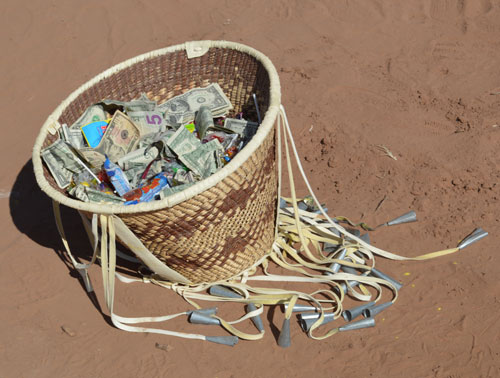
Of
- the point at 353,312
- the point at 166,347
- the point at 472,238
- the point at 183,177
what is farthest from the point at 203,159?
the point at 472,238

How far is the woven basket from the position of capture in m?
2.49

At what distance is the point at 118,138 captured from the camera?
318cm

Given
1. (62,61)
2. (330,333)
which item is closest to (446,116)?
(330,333)

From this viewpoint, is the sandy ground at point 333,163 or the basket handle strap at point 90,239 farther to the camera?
the basket handle strap at point 90,239

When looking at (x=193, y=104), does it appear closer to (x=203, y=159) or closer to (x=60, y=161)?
(x=203, y=159)

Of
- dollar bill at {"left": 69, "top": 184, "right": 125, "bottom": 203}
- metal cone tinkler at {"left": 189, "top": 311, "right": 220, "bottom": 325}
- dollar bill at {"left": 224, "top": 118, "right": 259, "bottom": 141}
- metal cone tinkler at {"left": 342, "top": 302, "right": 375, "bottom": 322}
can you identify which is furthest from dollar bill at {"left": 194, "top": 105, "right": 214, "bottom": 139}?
metal cone tinkler at {"left": 342, "top": 302, "right": 375, "bottom": 322}

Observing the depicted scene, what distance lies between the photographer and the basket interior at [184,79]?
10.9ft

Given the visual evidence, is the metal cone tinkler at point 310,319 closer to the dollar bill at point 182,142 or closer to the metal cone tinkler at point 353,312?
the metal cone tinkler at point 353,312

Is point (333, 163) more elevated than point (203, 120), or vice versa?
point (203, 120)

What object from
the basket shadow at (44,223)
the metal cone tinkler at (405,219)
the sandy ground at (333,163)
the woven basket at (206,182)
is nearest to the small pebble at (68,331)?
the sandy ground at (333,163)

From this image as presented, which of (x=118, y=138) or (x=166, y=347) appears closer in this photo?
(x=166, y=347)

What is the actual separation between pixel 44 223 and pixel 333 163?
6.85ft

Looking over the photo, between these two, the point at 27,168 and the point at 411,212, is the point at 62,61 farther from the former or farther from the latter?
the point at 411,212

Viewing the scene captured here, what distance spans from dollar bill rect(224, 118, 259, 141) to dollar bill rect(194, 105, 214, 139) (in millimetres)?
117
